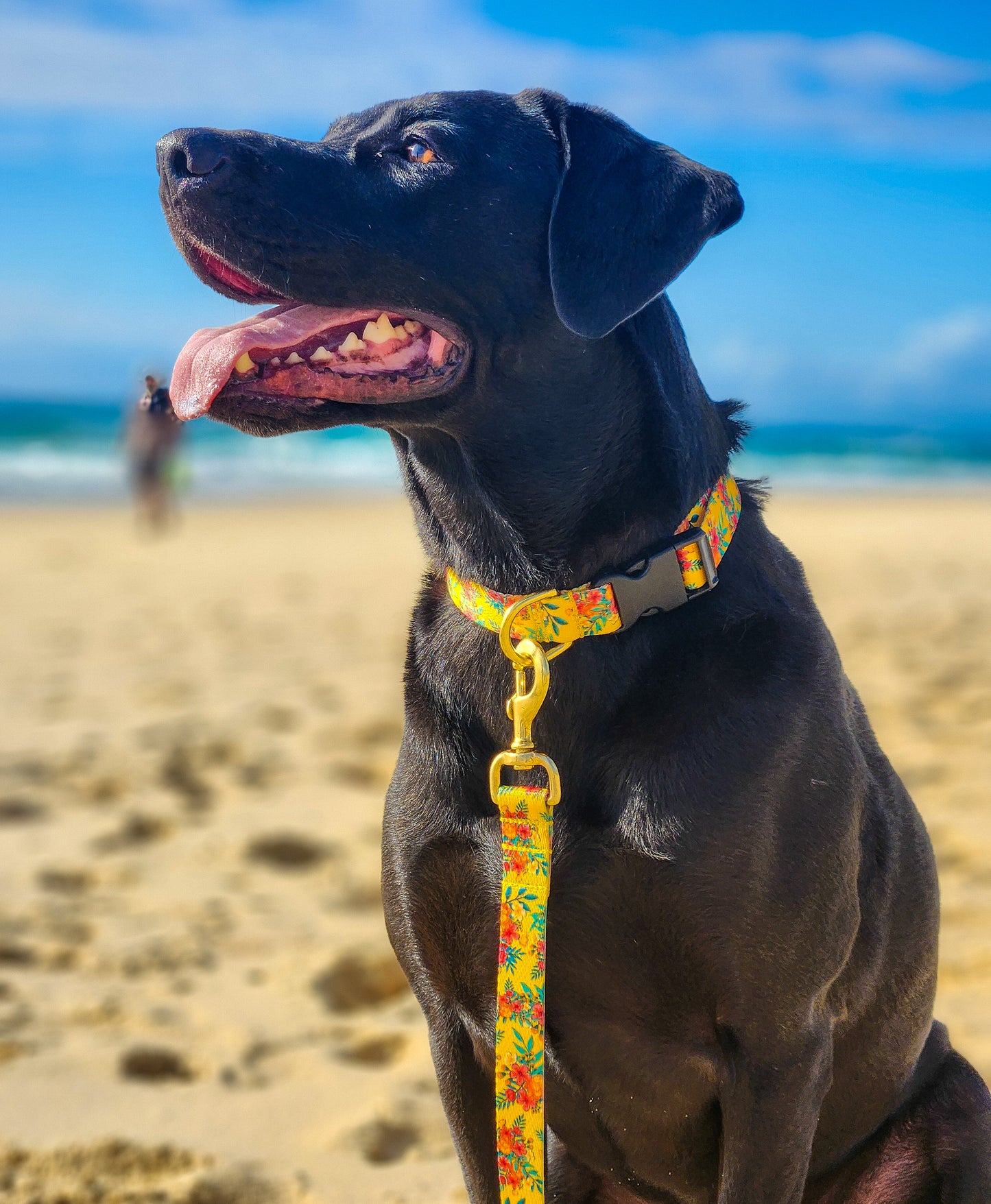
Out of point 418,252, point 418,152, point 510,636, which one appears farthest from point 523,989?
point 418,152

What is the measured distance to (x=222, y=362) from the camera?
6.27ft

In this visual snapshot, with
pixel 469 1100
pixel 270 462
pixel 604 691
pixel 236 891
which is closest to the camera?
pixel 604 691

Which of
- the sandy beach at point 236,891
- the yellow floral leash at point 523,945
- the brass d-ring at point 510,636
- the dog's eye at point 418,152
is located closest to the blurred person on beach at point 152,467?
the sandy beach at point 236,891

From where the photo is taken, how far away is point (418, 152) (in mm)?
2055

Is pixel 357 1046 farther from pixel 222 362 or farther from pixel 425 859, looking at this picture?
pixel 222 362

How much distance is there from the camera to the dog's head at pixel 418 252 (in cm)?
192

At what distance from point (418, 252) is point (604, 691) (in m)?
0.72

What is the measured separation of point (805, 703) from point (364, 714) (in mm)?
4054

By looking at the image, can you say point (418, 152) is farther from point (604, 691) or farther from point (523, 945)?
point (523, 945)

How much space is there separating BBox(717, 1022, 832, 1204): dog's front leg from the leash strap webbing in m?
0.27

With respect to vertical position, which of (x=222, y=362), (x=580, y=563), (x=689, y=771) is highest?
(x=222, y=362)

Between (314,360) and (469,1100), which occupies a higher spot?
(314,360)

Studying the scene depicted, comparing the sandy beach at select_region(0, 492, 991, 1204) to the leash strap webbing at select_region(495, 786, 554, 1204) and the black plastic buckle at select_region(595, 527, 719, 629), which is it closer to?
the leash strap webbing at select_region(495, 786, 554, 1204)

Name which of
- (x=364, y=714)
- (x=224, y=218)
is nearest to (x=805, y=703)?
(x=224, y=218)
